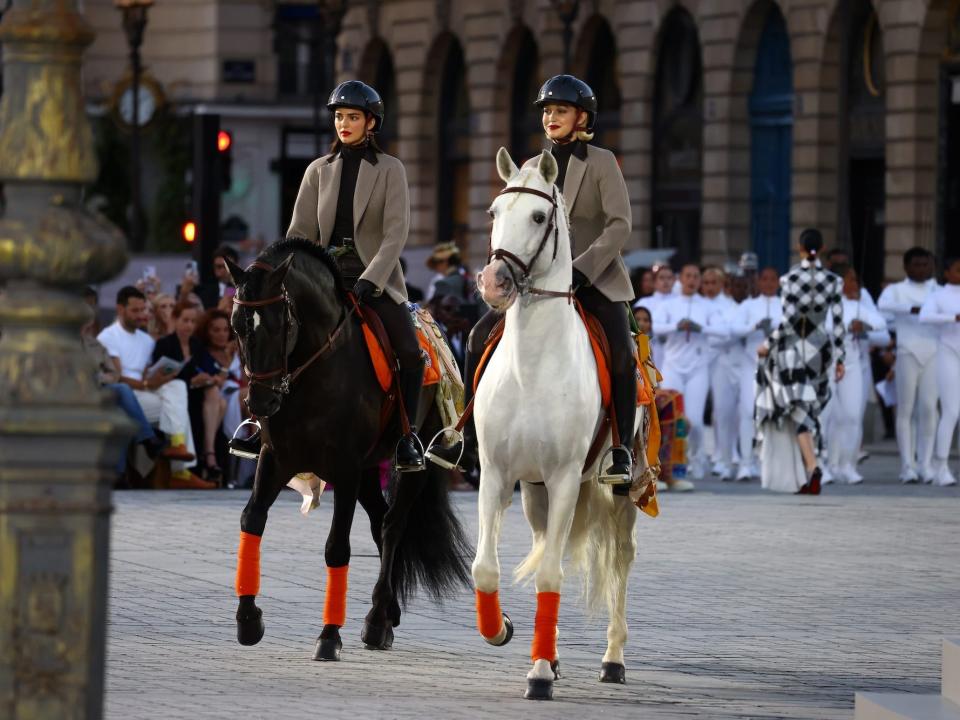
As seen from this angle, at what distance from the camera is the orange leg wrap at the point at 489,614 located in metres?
10.7

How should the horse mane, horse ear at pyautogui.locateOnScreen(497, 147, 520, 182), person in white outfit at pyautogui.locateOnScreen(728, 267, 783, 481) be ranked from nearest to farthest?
horse ear at pyautogui.locateOnScreen(497, 147, 520, 182), the horse mane, person in white outfit at pyautogui.locateOnScreen(728, 267, 783, 481)

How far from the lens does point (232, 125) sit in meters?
67.4

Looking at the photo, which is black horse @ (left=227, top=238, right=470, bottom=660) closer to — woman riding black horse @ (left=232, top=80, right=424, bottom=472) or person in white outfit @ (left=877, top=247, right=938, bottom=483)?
woman riding black horse @ (left=232, top=80, right=424, bottom=472)

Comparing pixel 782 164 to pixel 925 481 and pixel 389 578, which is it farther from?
pixel 389 578

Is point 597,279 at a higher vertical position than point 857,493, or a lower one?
higher

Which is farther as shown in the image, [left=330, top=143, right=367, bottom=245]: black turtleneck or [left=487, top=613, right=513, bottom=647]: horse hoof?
[left=330, top=143, right=367, bottom=245]: black turtleneck

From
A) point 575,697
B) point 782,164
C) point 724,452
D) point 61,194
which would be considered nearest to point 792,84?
point 782,164

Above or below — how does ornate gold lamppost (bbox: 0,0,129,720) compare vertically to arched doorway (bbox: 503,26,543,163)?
below

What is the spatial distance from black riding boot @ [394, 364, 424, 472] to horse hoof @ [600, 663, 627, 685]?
1.78 m

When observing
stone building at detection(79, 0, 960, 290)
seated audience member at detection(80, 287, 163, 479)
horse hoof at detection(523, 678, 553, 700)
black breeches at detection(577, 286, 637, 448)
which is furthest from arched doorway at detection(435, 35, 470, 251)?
horse hoof at detection(523, 678, 553, 700)

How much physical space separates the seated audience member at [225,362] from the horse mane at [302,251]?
9.74m

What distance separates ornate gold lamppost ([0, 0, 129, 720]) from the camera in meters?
6.11

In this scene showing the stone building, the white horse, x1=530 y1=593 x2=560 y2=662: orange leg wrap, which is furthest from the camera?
the stone building

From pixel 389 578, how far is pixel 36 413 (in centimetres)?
605
